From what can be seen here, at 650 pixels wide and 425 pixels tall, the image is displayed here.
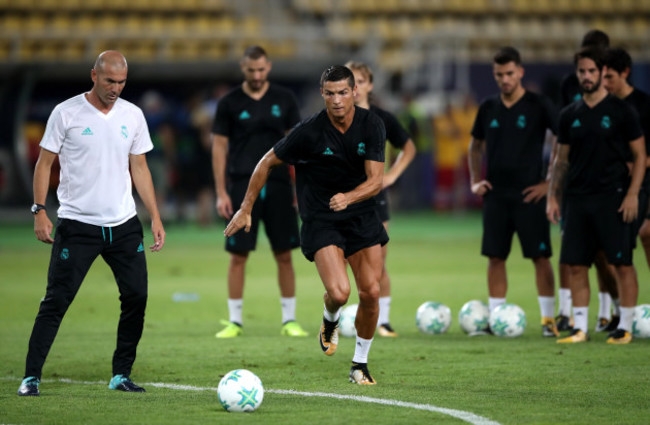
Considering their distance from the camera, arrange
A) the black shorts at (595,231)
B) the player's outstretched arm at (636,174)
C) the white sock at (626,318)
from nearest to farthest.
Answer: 1. the player's outstretched arm at (636,174)
2. the black shorts at (595,231)
3. the white sock at (626,318)

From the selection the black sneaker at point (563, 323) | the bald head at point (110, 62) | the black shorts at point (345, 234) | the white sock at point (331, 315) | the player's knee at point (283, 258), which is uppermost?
the bald head at point (110, 62)

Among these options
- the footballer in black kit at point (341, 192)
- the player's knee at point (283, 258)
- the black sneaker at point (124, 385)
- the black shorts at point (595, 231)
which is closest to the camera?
the black sneaker at point (124, 385)

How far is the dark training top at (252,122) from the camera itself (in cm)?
1023

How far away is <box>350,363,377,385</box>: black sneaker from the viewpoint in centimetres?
753

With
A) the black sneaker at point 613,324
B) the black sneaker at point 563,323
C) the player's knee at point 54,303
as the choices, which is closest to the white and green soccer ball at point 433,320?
the black sneaker at point 563,323

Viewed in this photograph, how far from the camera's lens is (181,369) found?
8289 mm

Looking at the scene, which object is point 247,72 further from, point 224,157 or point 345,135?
point 345,135

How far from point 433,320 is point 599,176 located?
202 cm

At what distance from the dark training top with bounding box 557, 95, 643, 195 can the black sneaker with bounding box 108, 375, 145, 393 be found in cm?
433

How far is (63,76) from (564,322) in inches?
623

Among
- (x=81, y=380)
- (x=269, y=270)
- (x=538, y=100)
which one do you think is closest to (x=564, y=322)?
(x=538, y=100)

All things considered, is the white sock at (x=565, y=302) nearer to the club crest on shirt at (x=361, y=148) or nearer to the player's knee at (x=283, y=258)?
the player's knee at (x=283, y=258)

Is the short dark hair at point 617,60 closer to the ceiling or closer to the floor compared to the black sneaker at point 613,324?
closer to the ceiling

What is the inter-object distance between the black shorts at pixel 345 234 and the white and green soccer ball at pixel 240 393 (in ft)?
4.62
